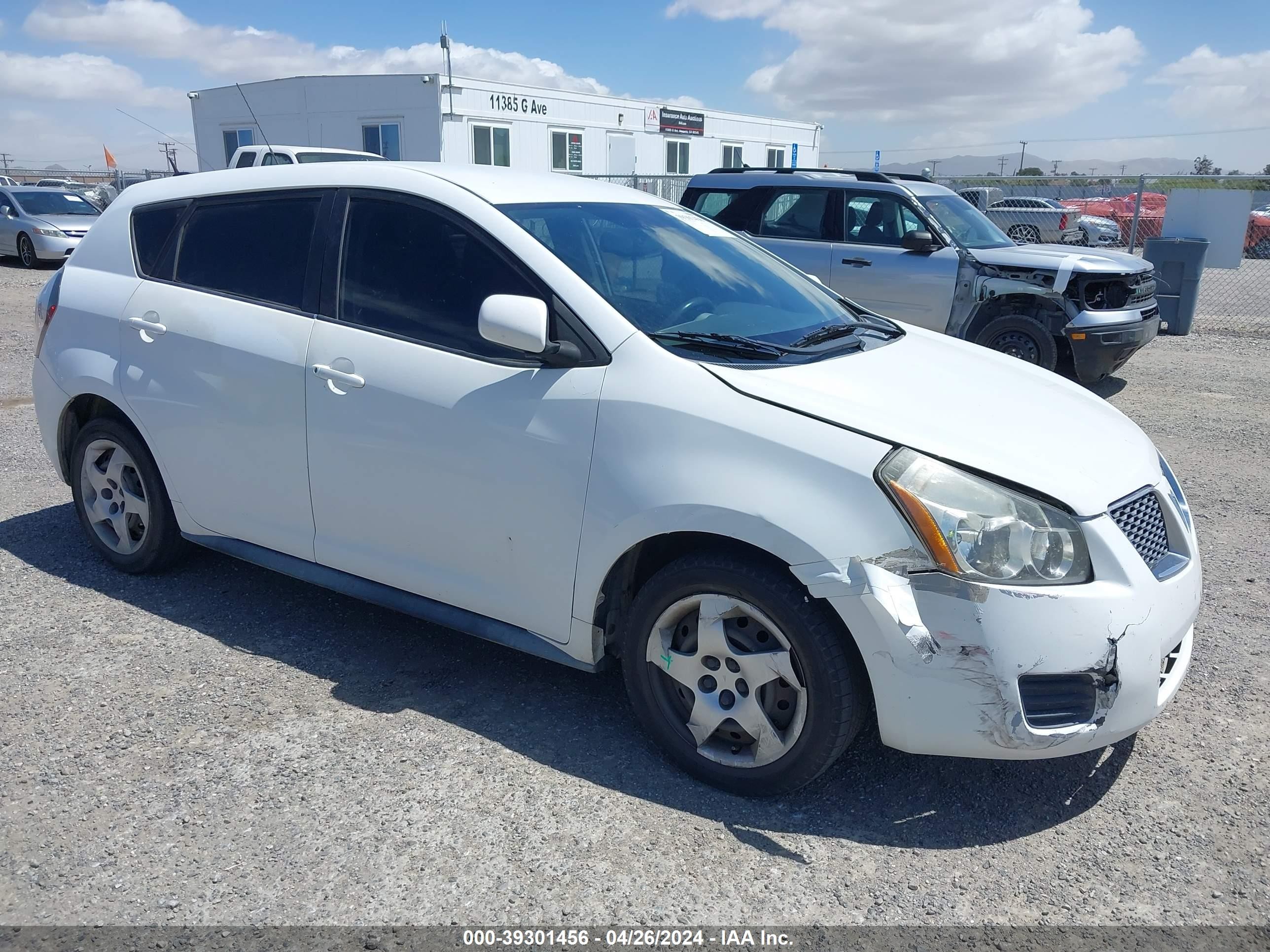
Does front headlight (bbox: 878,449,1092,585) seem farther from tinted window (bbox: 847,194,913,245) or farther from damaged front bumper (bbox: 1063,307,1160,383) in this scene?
tinted window (bbox: 847,194,913,245)

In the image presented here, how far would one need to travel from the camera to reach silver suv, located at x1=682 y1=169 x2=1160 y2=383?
8617 millimetres

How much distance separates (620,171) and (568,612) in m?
31.0

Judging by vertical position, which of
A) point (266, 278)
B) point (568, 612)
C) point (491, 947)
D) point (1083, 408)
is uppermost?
point (266, 278)

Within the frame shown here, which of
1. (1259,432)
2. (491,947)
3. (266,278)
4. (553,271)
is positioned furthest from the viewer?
(1259,432)

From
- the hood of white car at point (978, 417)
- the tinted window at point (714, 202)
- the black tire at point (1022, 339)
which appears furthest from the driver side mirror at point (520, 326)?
the tinted window at point (714, 202)

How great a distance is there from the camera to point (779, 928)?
250 cm

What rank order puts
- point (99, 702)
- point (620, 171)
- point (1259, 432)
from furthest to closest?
1. point (620, 171)
2. point (1259, 432)
3. point (99, 702)

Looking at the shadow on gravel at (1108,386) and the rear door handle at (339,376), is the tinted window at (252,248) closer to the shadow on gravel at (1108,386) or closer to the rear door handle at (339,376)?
the rear door handle at (339,376)

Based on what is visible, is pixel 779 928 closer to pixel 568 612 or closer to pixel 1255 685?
pixel 568 612

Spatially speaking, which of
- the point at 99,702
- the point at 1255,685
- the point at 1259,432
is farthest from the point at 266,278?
the point at 1259,432

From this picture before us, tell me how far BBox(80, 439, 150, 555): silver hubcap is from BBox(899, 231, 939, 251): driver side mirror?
22.6 ft

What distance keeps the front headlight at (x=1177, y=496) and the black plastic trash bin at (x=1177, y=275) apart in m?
8.84

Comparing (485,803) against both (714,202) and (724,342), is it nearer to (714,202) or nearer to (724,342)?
(724,342)

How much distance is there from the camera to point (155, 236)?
4.34 meters
